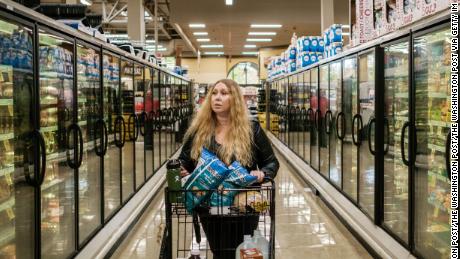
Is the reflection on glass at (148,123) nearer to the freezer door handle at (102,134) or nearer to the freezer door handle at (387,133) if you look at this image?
the freezer door handle at (102,134)

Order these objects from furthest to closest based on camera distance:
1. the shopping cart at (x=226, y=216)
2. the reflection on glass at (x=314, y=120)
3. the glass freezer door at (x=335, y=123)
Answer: the reflection on glass at (x=314, y=120) < the glass freezer door at (x=335, y=123) < the shopping cart at (x=226, y=216)

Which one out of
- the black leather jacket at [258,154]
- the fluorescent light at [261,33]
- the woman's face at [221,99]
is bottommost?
the black leather jacket at [258,154]

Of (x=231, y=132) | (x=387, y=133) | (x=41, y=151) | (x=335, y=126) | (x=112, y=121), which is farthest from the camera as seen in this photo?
(x=335, y=126)

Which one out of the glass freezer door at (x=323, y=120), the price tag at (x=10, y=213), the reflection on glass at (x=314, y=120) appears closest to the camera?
the price tag at (x=10, y=213)

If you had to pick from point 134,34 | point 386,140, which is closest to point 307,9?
point 134,34

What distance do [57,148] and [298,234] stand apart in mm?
2612

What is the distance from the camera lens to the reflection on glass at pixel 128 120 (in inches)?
221

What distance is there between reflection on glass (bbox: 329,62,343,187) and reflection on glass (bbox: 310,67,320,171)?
920 millimetres

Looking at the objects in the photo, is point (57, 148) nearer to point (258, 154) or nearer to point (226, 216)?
point (258, 154)

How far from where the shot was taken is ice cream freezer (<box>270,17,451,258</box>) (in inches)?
129

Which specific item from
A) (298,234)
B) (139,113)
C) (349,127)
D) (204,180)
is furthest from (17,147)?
(349,127)

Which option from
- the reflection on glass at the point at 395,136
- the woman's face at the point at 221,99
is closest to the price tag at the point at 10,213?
the woman's face at the point at 221,99

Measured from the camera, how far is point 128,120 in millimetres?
5918

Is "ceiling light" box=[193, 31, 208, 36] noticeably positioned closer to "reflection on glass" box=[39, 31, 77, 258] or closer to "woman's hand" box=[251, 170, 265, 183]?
"reflection on glass" box=[39, 31, 77, 258]
